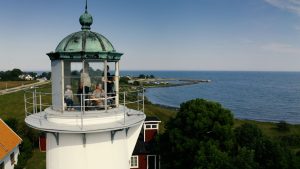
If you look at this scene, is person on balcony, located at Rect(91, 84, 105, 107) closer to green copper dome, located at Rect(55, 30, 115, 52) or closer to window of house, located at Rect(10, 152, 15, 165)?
green copper dome, located at Rect(55, 30, 115, 52)

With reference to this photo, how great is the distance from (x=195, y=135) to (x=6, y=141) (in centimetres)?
1539

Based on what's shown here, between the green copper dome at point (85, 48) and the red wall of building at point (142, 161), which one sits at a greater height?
the green copper dome at point (85, 48)

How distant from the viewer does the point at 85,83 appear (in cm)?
741

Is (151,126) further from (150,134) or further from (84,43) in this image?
(84,43)

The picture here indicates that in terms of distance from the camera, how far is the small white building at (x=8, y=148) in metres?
22.8

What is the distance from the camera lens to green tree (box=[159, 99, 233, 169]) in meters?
23.0

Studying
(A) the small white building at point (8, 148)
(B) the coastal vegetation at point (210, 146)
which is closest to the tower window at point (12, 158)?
(A) the small white building at point (8, 148)

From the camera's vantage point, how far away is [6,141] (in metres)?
24.9

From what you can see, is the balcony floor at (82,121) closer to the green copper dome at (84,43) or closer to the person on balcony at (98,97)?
the person on balcony at (98,97)

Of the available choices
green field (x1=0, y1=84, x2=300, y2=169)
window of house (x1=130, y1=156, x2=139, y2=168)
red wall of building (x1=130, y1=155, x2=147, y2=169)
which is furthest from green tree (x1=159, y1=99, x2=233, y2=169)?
green field (x1=0, y1=84, x2=300, y2=169)

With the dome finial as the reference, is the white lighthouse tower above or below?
below

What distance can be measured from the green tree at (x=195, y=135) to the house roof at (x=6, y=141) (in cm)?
1220

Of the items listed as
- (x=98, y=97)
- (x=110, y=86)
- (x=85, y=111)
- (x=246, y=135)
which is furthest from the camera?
(x=246, y=135)

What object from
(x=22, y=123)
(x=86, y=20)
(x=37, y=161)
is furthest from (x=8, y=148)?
(x=86, y=20)
